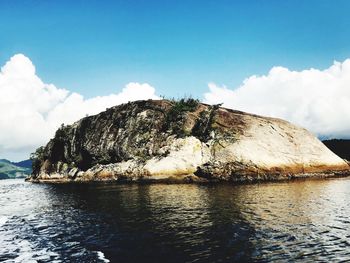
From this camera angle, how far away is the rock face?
59375 millimetres

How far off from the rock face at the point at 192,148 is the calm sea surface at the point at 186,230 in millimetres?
23493

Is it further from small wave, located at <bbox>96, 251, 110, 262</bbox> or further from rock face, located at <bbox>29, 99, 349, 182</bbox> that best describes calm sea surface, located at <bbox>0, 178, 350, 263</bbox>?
rock face, located at <bbox>29, 99, 349, 182</bbox>

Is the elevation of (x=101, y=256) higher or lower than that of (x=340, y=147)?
lower

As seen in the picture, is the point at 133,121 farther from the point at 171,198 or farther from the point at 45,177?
the point at 171,198

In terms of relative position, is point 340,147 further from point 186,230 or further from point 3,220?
point 3,220

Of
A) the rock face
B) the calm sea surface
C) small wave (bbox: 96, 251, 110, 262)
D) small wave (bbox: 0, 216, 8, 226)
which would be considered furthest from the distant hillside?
small wave (bbox: 96, 251, 110, 262)

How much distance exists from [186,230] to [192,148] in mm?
41430

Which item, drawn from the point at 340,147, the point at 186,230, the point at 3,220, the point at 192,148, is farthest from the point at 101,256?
the point at 340,147

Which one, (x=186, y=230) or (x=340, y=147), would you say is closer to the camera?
(x=186, y=230)

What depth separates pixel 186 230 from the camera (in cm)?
2166

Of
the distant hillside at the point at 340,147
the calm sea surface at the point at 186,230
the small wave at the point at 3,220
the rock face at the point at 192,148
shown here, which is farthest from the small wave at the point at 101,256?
the distant hillside at the point at 340,147

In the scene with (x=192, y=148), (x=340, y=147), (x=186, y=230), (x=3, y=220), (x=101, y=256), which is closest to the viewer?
(x=101, y=256)

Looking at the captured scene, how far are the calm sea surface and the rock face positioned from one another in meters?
23.5

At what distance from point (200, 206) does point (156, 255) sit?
14.3 metres
